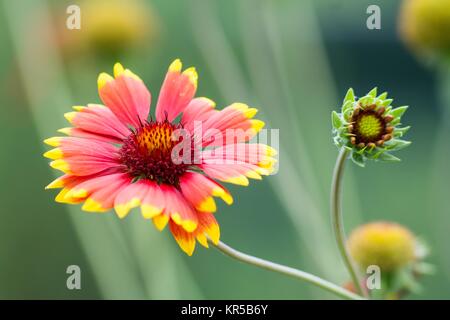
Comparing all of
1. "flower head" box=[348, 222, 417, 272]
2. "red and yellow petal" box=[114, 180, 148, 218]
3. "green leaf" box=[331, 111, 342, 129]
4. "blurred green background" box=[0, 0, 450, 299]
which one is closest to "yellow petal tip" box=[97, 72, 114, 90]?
"red and yellow petal" box=[114, 180, 148, 218]

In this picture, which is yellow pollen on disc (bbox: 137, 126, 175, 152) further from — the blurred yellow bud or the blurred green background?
the blurred yellow bud

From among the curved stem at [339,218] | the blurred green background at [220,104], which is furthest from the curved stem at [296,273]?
the blurred green background at [220,104]

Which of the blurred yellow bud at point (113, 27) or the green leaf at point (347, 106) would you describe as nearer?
the green leaf at point (347, 106)

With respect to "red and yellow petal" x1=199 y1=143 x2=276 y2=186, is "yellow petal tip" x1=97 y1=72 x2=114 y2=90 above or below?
above

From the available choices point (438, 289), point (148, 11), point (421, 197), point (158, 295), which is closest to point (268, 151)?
point (158, 295)

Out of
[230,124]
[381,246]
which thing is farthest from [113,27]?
[230,124]

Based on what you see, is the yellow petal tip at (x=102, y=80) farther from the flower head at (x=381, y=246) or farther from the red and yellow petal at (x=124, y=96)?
the flower head at (x=381, y=246)

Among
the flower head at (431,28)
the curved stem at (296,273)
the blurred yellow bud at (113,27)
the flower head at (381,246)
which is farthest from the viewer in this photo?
the blurred yellow bud at (113,27)

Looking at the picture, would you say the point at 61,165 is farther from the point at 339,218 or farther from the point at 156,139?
the point at 339,218
